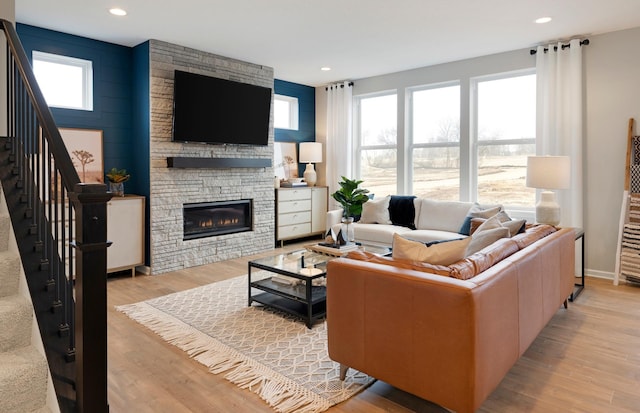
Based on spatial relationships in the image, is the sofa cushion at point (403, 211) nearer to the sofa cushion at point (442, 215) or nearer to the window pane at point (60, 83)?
the sofa cushion at point (442, 215)

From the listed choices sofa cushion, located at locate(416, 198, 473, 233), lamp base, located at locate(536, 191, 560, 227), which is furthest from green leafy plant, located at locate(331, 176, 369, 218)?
lamp base, located at locate(536, 191, 560, 227)

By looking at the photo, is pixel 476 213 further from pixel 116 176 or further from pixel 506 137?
pixel 116 176

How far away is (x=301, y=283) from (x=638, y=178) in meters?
3.58

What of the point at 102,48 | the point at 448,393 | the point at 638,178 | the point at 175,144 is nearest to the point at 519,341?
the point at 448,393

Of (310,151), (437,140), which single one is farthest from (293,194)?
(437,140)

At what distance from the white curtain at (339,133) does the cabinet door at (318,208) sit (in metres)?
0.19

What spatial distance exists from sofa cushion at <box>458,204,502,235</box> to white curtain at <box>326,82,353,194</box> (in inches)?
91.9

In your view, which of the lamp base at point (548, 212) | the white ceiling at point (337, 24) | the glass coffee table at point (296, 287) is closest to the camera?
→ the glass coffee table at point (296, 287)

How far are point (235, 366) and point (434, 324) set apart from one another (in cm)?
132

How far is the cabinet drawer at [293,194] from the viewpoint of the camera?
6227 millimetres

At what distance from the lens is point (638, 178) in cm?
424

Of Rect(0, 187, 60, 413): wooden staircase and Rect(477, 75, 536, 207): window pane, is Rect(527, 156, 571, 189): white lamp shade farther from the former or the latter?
Rect(0, 187, 60, 413): wooden staircase

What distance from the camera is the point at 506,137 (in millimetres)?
5312

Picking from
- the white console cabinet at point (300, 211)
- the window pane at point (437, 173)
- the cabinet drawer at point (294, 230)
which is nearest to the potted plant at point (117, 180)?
the white console cabinet at point (300, 211)
